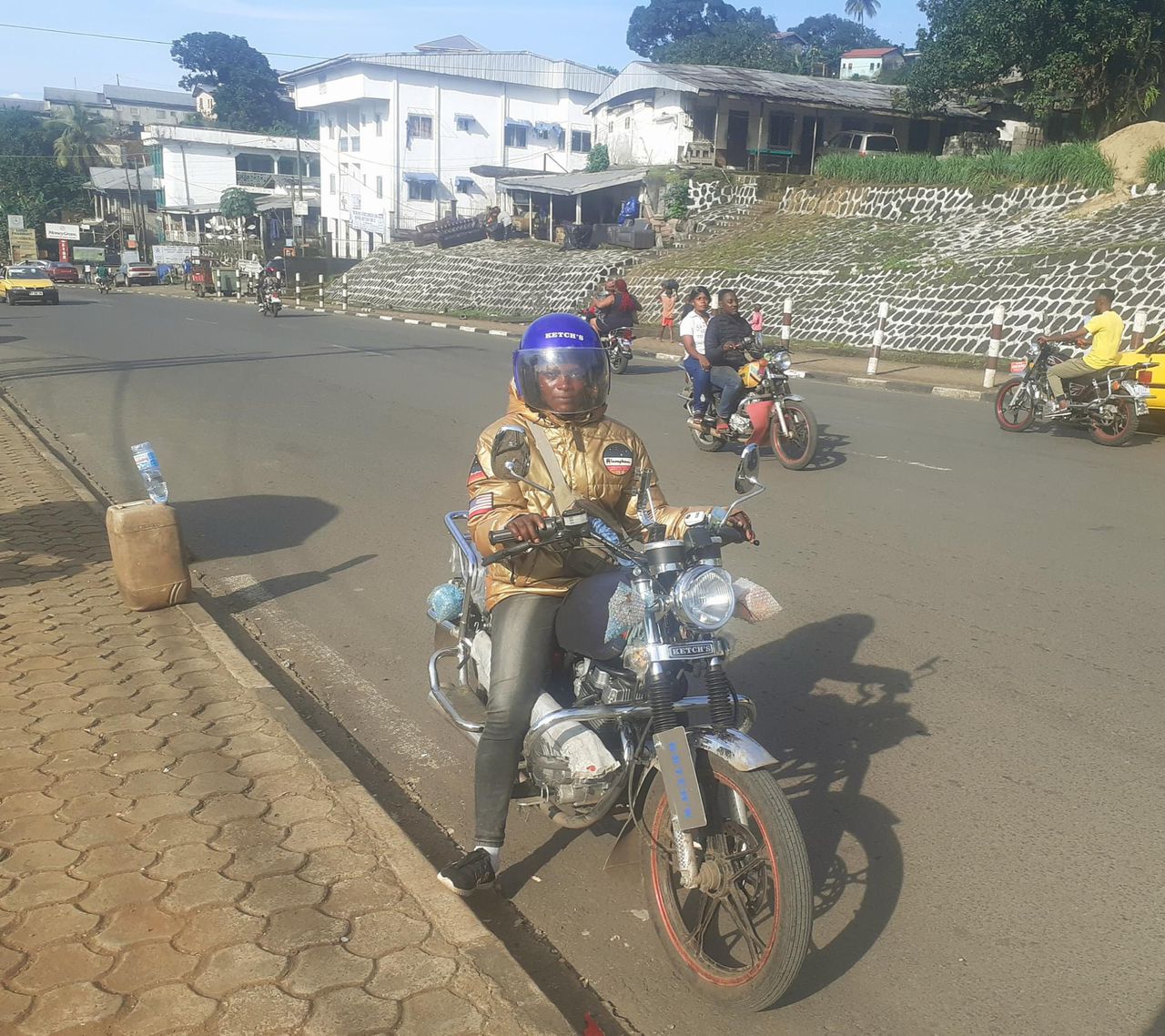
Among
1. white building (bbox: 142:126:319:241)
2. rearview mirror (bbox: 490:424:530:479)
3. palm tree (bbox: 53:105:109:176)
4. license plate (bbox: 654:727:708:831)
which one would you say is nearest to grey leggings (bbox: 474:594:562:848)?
rearview mirror (bbox: 490:424:530:479)

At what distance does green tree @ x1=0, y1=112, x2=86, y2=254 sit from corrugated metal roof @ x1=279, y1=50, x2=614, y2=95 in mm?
25749

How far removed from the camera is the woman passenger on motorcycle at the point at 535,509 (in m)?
3.08

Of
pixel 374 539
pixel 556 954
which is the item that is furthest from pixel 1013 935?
pixel 374 539

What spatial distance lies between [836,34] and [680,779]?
13739cm

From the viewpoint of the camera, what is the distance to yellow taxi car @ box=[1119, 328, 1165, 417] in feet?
36.3

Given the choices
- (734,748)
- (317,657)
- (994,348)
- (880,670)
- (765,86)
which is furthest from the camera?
(765,86)

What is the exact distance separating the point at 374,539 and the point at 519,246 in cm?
Result: 3385

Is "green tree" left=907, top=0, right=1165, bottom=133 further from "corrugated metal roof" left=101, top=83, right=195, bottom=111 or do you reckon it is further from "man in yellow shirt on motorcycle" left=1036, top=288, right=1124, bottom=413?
"corrugated metal roof" left=101, top=83, right=195, bottom=111

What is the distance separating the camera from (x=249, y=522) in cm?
777

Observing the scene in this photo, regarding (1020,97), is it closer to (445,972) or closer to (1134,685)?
(1134,685)

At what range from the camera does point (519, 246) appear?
39.4 metres

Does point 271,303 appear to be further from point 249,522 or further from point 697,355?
point 249,522

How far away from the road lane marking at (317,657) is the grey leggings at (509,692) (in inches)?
37.2

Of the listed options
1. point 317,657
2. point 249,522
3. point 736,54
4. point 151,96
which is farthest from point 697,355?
point 151,96
